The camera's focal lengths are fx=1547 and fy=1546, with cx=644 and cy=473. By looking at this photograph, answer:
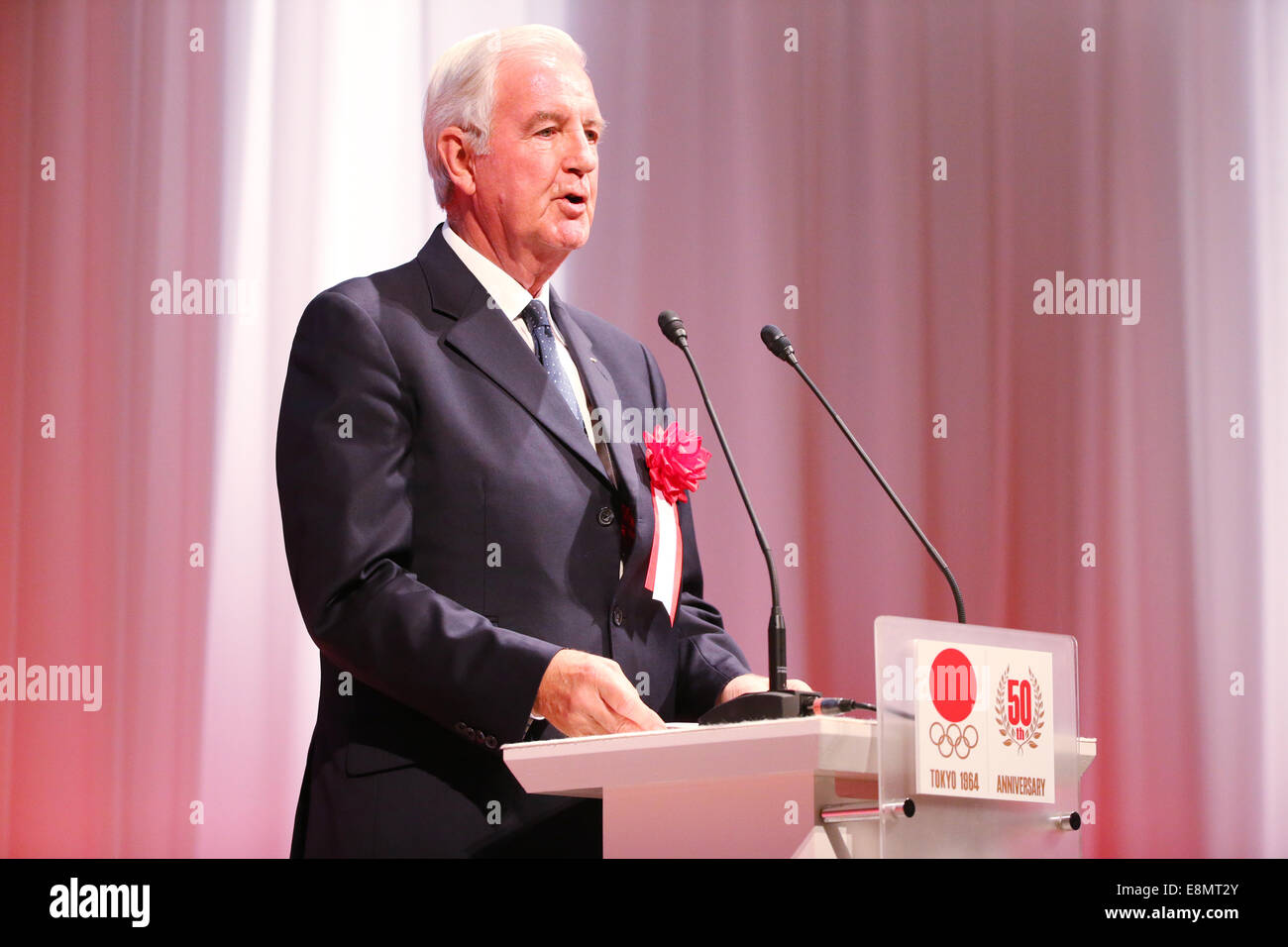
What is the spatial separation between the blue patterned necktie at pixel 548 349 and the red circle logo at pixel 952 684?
0.73 m

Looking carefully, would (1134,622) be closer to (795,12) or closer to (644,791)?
(795,12)

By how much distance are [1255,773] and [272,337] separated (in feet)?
8.50

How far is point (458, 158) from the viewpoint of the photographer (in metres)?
2.21

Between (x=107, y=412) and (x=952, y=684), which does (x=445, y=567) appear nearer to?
(x=952, y=684)

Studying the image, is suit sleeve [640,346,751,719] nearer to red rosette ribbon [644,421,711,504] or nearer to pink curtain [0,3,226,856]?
red rosette ribbon [644,421,711,504]

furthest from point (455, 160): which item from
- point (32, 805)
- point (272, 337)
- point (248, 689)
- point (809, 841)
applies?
point (32, 805)

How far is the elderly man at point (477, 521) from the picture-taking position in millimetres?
1776

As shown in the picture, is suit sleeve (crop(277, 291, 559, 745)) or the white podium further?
suit sleeve (crop(277, 291, 559, 745))

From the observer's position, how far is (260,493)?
3662 mm

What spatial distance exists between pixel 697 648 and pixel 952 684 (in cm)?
66

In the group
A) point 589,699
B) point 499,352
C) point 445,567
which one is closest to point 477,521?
point 445,567

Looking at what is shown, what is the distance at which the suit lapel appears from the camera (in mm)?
2006

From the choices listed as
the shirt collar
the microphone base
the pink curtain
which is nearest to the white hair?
the shirt collar

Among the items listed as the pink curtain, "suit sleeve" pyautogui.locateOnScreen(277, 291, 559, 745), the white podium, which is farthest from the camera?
the pink curtain
